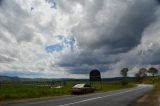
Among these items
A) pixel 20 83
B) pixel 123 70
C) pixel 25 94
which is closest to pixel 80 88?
pixel 25 94

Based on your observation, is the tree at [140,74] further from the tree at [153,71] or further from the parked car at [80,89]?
the parked car at [80,89]

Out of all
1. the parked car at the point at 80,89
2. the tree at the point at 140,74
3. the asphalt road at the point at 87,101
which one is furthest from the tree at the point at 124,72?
the asphalt road at the point at 87,101

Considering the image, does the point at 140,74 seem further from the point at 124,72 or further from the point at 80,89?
the point at 80,89

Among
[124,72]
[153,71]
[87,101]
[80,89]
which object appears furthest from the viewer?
[153,71]

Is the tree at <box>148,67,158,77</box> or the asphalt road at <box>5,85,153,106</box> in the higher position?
the tree at <box>148,67,158,77</box>

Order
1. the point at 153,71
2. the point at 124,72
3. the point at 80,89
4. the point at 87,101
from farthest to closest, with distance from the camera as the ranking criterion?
the point at 153,71 < the point at 124,72 < the point at 80,89 < the point at 87,101

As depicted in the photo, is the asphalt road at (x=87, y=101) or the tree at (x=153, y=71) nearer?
the asphalt road at (x=87, y=101)

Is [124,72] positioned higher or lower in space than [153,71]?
lower

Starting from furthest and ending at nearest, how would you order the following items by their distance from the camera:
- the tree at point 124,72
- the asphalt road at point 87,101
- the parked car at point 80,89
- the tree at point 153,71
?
1. the tree at point 153,71
2. the tree at point 124,72
3. the parked car at point 80,89
4. the asphalt road at point 87,101

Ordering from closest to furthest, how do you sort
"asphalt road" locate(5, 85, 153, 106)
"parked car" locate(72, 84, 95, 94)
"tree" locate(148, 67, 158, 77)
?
"asphalt road" locate(5, 85, 153, 106), "parked car" locate(72, 84, 95, 94), "tree" locate(148, 67, 158, 77)

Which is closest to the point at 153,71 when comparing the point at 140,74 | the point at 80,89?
the point at 140,74

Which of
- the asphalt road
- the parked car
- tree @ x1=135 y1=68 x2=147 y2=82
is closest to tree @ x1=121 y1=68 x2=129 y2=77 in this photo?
tree @ x1=135 y1=68 x2=147 y2=82

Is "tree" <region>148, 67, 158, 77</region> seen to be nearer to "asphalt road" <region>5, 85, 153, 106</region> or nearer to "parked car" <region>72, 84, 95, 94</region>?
"parked car" <region>72, 84, 95, 94</region>

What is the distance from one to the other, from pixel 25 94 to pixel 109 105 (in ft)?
49.4
